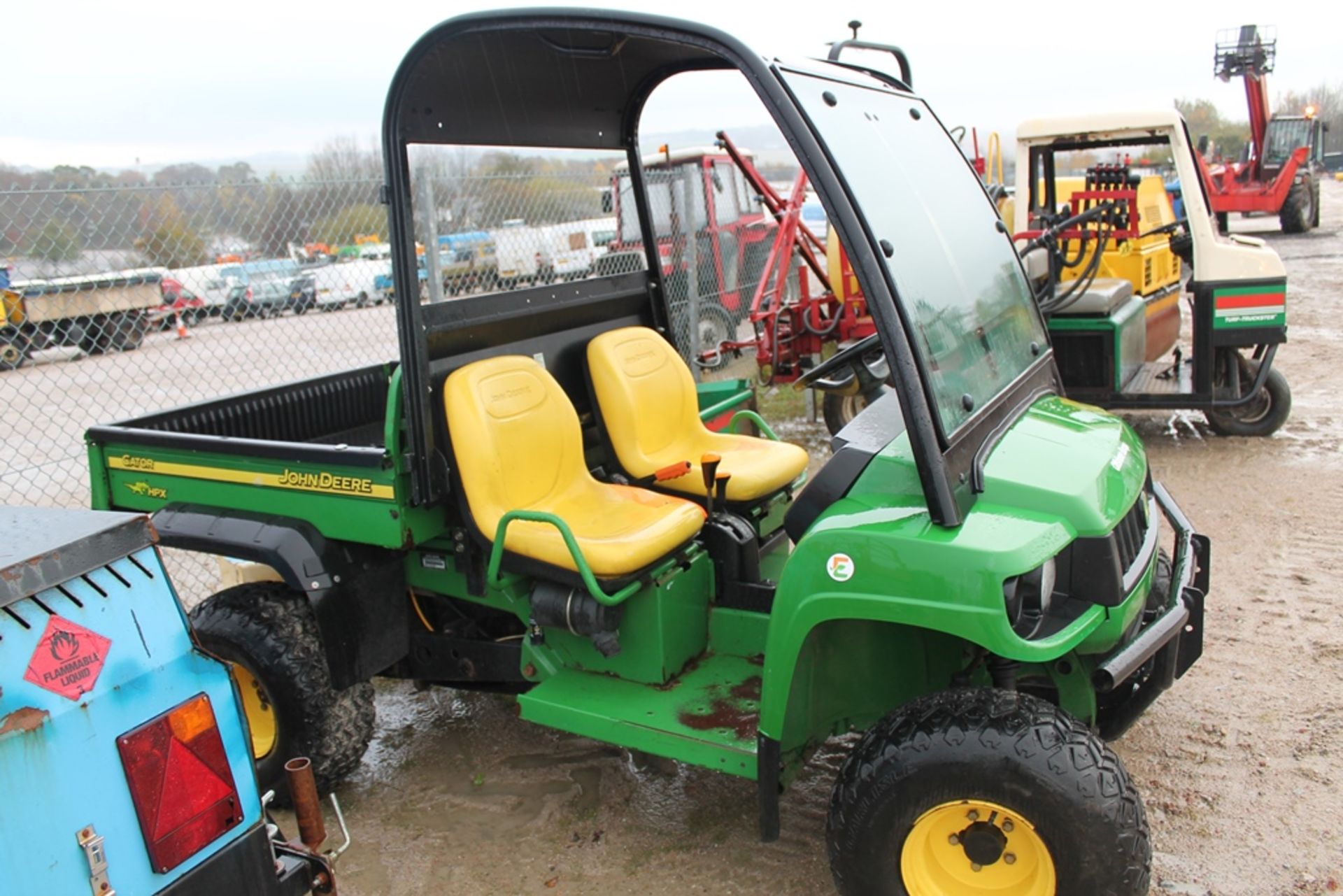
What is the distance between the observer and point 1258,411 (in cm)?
678

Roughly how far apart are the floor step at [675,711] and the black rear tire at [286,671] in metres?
0.68

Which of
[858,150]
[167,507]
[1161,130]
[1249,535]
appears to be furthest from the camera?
[1161,130]

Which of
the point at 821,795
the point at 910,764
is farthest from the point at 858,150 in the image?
the point at 821,795

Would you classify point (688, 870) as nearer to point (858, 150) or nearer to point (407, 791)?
point (407, 791)

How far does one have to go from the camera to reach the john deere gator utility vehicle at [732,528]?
2297 mm

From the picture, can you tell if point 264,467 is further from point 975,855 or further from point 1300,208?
point 1300,208

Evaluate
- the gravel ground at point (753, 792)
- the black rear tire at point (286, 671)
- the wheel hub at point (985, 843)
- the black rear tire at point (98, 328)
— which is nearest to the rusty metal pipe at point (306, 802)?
the gravel ground at point (753, 792)

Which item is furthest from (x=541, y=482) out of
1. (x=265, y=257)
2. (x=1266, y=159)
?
(x=1266, y=159)

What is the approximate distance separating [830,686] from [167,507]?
2.25 meters

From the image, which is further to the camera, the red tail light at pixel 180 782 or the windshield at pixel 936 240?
the windshield at pixel 936 240

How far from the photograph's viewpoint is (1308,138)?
19406 millimetres

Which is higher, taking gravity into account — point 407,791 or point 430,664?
point 430,664

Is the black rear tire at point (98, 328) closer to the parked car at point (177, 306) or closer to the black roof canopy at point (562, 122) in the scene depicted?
the parked car at point (177, 306)

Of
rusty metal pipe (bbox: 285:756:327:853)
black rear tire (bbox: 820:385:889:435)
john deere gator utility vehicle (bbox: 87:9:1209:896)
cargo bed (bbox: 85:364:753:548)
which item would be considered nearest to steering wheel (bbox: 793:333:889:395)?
john deere gator utility vehicle (bbox: 87:9:1209:896)
